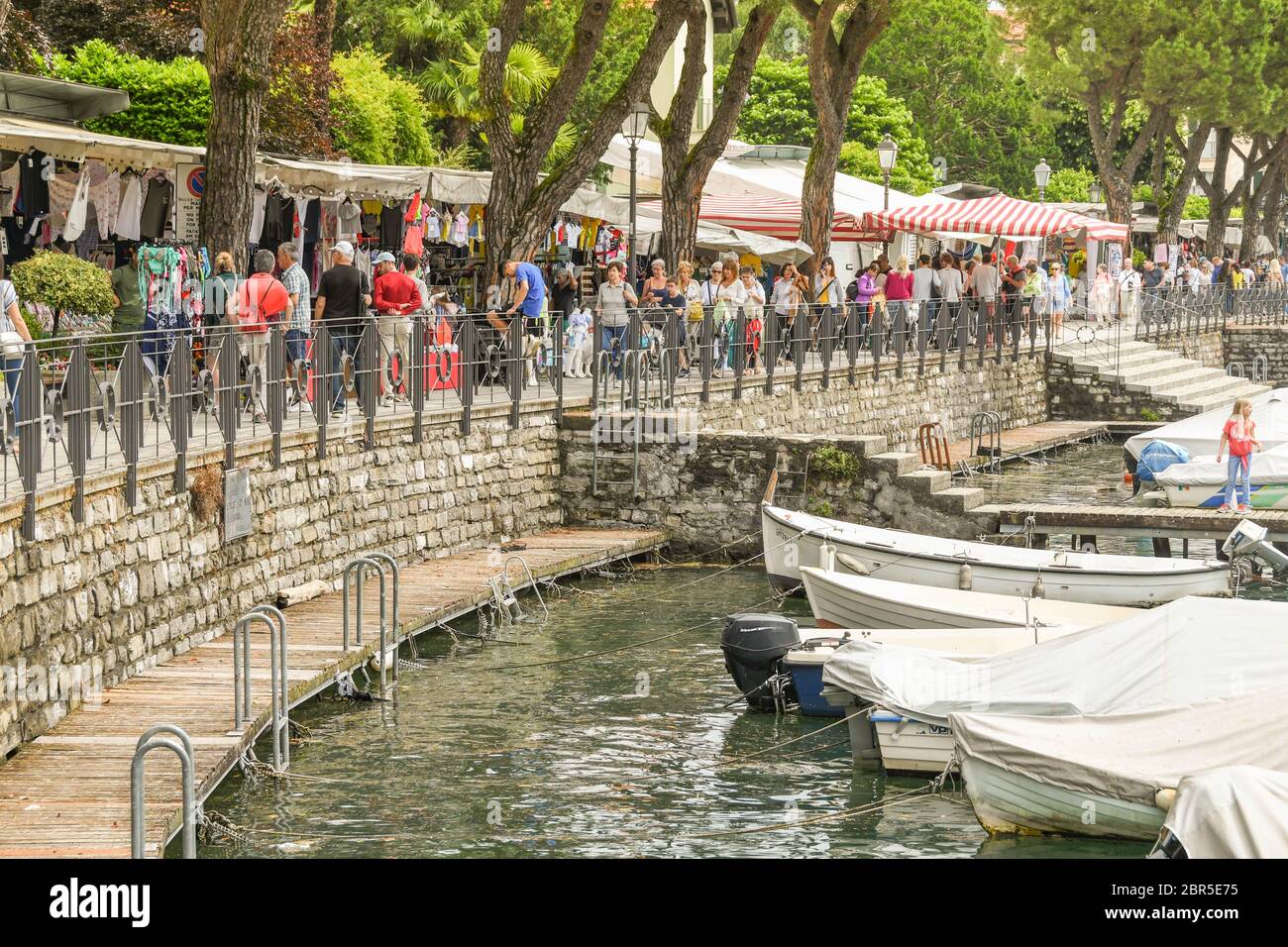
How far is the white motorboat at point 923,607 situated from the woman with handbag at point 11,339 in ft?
24.0

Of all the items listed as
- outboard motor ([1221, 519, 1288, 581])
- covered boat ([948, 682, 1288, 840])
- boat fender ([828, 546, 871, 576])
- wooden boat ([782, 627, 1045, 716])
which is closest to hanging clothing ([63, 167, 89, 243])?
boat fender ([828, 546, 871, 576])

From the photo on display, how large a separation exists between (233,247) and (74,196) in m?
1.94

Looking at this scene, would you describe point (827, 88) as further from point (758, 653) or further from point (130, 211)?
point (758, 653)

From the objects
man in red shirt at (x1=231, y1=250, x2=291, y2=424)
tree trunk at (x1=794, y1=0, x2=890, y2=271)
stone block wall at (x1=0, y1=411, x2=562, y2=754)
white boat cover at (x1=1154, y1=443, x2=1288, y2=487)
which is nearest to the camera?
stone block wall at (x1=0, y1=411, x2=562, y2=754)

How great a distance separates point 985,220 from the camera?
111 feet

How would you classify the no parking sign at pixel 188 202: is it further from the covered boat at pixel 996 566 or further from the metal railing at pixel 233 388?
the covered boat at pixel 996 566

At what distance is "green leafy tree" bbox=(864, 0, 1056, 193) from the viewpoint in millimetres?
63219

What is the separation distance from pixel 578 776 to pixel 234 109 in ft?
24.6

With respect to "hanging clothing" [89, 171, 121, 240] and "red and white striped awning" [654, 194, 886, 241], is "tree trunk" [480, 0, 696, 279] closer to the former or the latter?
"hanging clothing" [89, 171, 121, 240]

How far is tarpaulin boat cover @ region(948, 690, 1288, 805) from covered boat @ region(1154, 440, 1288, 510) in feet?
45.1

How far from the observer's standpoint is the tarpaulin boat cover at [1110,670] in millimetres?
12500

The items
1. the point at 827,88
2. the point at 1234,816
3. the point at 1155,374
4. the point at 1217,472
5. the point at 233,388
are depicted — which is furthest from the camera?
the point at 1155,374

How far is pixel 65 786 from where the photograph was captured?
35.6ft

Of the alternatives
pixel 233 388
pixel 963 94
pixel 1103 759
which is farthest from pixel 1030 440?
pixel 963 94
